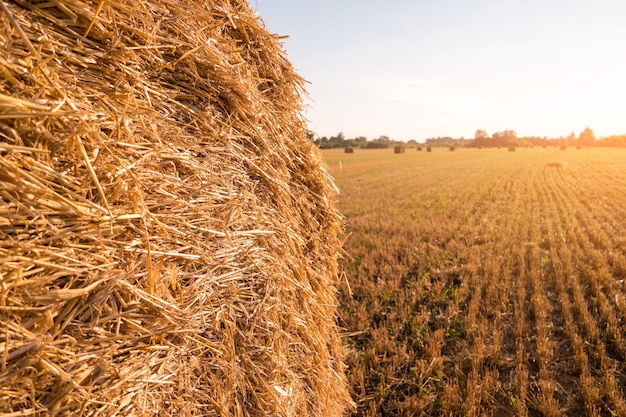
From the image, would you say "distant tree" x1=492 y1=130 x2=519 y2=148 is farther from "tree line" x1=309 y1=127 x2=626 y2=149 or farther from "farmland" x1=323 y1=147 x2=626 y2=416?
"farmland" x1=323 y1=147 x2=626 y2=416

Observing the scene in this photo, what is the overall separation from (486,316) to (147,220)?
4934 millimetres

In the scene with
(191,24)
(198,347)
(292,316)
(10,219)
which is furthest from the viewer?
(292,316)

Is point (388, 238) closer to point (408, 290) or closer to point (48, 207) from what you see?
point (408, 290)

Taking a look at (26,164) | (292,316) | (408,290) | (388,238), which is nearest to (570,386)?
(408,290)

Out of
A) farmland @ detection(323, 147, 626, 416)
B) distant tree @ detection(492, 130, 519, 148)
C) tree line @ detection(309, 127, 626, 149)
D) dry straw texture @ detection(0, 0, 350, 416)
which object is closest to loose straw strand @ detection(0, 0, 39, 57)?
dry straw texture @ detection(0, 0, 350, 416)

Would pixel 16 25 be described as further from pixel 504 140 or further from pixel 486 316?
pixel 504 140

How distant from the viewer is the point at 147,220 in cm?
176

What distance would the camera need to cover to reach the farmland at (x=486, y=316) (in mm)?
3771

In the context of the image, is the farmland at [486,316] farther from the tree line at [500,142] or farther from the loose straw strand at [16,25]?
the tree line at [500,142]

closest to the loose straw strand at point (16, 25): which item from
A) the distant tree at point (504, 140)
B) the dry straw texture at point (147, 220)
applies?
the dry straw texture at point (147, 220)

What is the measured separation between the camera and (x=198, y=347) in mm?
1932

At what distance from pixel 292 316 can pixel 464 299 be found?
4.12 metres

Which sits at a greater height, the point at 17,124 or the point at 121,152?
the point at 17,124

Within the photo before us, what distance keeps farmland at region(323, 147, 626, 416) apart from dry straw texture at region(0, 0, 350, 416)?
1.61 meters
